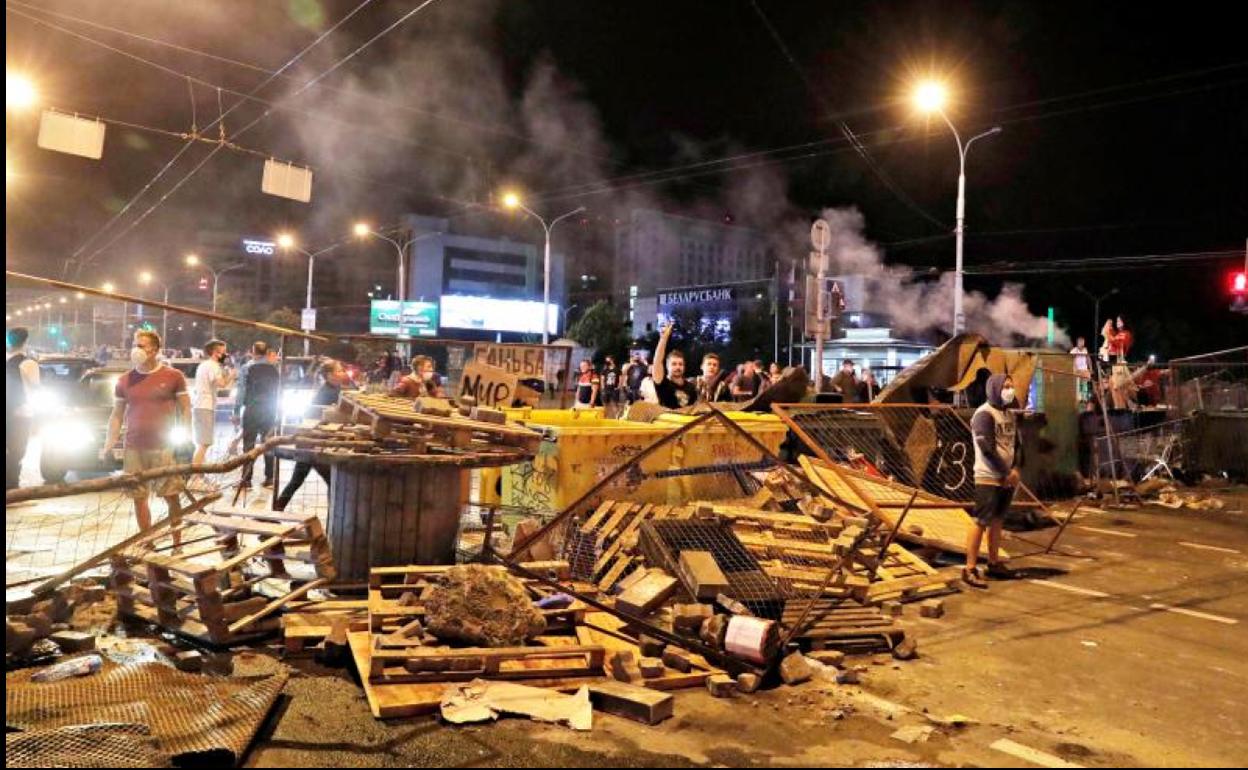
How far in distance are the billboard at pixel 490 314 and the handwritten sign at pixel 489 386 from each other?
6854 centimetres

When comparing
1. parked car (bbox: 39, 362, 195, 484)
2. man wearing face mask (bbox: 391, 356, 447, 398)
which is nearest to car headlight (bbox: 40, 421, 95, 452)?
parked car (bbox: 39, 362, 195, 484)

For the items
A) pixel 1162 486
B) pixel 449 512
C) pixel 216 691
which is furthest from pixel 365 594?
pixel 1162 486

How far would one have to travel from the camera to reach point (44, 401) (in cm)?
1139

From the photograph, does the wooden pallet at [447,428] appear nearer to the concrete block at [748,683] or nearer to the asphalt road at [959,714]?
the asphalt road at [959,714]

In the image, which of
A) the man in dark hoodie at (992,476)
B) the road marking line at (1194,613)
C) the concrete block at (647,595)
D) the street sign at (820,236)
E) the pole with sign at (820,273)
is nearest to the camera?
the concrete block at (647,595)

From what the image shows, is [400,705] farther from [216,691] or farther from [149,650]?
[149,650]

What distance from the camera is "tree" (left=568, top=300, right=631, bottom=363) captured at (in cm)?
5669

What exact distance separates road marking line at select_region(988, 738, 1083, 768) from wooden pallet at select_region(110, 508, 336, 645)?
172 inches

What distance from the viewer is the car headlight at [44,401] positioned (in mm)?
9587

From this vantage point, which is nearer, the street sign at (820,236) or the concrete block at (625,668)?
the concrete block at (625,668)

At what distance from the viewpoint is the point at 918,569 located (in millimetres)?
7242

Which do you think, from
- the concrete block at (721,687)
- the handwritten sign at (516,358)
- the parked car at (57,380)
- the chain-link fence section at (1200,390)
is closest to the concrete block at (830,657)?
the concrete block at (721,687)

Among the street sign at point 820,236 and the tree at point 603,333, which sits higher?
the tree at point 603,333

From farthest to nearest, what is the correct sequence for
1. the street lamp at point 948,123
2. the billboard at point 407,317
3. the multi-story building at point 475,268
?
the multi-story building at point 475,268 → the billboard at point 407,317 → the street lamp at point 948,123
